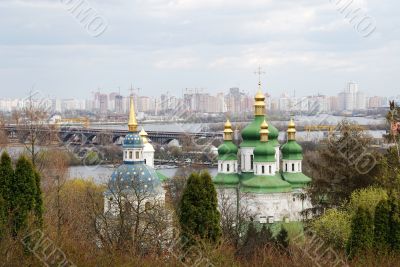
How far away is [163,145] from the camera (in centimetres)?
6850

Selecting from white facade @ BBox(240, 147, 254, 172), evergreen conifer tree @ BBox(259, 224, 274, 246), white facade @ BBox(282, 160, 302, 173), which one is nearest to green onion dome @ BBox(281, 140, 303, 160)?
white facade @ BBox(282, 160, 302, 173)

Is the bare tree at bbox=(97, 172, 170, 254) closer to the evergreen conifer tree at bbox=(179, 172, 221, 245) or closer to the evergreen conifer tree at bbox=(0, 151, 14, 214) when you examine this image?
the evergreen conifer tree at bbox=(179, 172, 221, 245)

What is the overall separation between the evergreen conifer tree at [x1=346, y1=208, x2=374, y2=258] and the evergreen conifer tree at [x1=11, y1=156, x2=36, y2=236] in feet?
19.3

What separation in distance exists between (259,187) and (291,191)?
4.39ft

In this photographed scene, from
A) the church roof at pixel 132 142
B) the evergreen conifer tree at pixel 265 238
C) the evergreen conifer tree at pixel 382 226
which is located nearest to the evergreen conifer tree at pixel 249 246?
the evergreen conifer tree at pixel 265 238

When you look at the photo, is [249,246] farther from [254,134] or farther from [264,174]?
[254,134]

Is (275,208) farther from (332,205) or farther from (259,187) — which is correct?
(332,205)

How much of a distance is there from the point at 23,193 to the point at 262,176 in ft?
37.0

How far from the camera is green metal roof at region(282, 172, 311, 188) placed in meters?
23.3

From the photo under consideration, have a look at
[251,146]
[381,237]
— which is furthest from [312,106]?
[381,237]

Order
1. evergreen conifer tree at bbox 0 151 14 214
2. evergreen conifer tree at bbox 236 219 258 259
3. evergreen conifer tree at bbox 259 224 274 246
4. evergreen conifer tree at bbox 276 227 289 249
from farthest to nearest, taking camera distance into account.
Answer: evergreen conifer tree at bbox 259 224 274 246, evergreen conifer tree at bbox 276 227 289 249, evergreen conifer tree at bbox 236 219 258 259, evergreen conifer tree at bbox 0 151 14 214

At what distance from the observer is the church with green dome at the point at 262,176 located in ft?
70.6

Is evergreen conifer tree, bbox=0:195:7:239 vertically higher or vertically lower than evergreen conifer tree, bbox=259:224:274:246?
higher

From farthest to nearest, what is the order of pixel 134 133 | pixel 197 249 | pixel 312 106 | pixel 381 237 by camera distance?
pixel 312 106 → pixel 134 133 → pixel 381 237 → pixel 197 249
